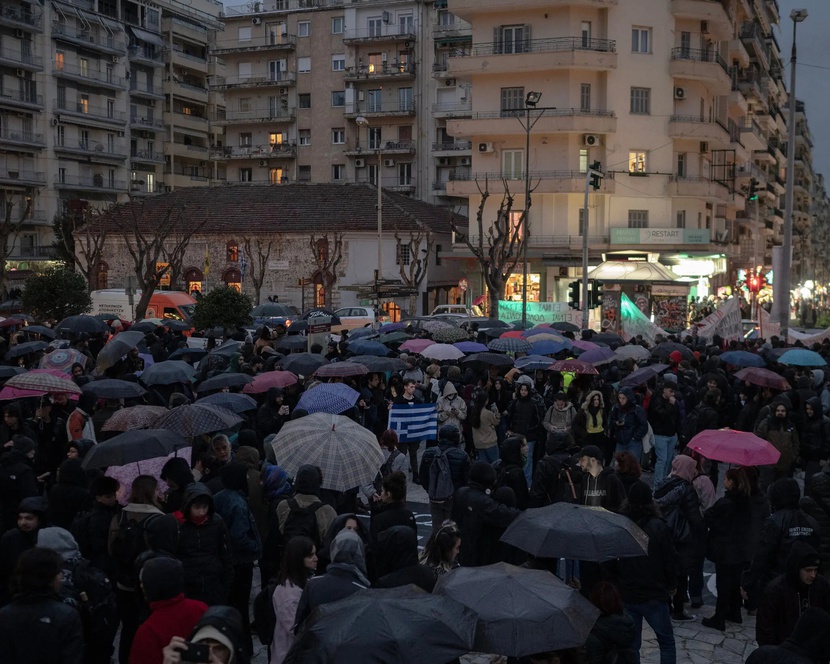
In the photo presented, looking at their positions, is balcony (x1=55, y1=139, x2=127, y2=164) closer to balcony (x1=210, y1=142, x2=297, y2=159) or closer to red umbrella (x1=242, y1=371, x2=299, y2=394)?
balcony (x1=210, y1=142, x2=297, y2=159)

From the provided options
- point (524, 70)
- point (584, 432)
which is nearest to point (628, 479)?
point (584, 432)

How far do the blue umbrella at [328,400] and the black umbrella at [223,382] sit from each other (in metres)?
1.38

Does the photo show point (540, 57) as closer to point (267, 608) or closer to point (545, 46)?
point (545, 46)

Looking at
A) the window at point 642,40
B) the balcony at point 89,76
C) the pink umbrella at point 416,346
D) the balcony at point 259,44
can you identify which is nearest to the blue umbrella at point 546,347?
the pink umbrella at point 416,346

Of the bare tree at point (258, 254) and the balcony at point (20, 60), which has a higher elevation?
the balcony at point (20, 60)

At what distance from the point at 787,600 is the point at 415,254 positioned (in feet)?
137

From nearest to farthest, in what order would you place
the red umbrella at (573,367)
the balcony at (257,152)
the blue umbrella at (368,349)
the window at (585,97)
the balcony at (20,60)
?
the red umbrella at (573,367), the blue umbrella at (368,349), the window at (585,97), the balcony at (20,60), the balcony at (257,152)

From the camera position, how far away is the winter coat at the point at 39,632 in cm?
510

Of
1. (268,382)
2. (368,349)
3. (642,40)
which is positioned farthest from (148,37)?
(268,382)

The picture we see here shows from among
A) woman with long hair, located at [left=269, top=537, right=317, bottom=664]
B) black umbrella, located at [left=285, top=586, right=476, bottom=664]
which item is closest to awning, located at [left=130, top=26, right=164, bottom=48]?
woman with long hair, located at [left=269, top=537, right=317, bottom=664]

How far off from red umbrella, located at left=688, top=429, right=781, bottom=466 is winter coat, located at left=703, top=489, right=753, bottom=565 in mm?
308

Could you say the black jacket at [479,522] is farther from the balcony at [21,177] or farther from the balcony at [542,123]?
the balcony at [21,177]

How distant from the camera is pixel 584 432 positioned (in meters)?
12.2

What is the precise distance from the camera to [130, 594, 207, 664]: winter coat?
5152mm
